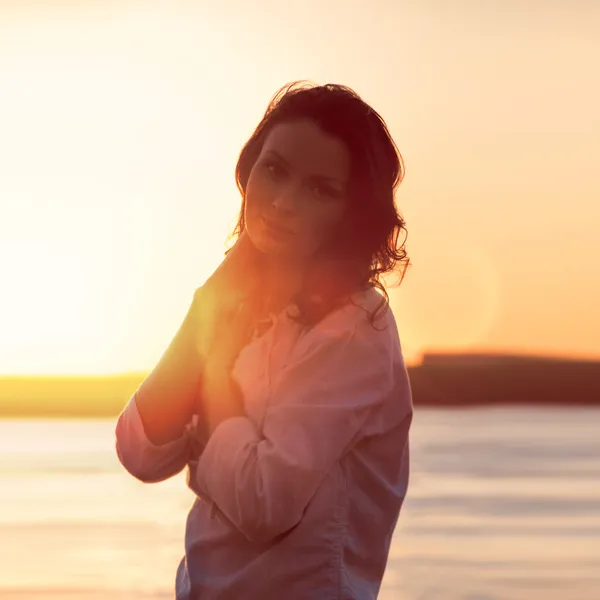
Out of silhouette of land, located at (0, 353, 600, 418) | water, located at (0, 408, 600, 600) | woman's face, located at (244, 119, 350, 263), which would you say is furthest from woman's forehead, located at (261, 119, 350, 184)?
silhouette of land, located at (0, 353, 600, 418)

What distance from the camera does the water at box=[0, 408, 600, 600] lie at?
3547 millimetres

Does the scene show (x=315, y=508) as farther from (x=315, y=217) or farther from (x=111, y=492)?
(x=111, y=492)

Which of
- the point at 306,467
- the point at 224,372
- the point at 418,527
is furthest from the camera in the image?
the point at 418,527

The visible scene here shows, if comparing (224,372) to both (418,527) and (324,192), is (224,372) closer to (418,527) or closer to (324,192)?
(324,192)

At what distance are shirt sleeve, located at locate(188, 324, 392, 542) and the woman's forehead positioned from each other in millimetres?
210

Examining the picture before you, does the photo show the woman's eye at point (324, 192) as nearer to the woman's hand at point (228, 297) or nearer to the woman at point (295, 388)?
the woman at point (295, 388)

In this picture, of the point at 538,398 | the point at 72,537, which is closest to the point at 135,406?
the point at 72,537

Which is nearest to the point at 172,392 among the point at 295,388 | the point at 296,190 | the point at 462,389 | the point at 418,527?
the point at 295,388

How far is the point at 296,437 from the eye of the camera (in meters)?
1.17

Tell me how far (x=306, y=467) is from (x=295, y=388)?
3.9 inches

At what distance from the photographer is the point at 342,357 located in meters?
1.23

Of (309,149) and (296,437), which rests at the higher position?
(309,149)

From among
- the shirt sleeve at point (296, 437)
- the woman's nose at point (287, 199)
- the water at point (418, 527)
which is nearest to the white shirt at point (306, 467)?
the shirt sleeve at point (296, 437)

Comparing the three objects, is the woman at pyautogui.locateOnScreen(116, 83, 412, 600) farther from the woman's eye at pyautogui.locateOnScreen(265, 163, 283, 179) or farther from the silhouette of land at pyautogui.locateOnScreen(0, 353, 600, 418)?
the silhouette of land at pyautogui.locateOnScreen(0, 353, 600, 418)
